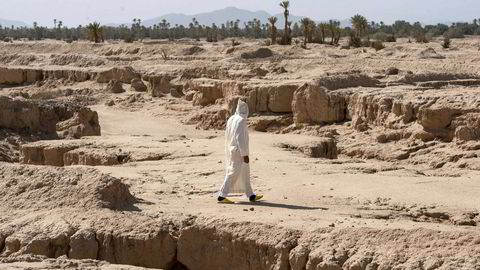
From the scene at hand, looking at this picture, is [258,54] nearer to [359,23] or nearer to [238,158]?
[359,23]

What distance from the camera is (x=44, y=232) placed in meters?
8.88

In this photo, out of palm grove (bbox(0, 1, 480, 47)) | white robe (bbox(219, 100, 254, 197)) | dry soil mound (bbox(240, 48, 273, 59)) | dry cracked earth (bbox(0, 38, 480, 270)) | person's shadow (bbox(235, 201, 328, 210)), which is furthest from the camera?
palm grove (bbox(0, 1, 480, 47))

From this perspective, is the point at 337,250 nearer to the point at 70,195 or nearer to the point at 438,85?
the point at 70,195

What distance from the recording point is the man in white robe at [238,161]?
34.2 feet

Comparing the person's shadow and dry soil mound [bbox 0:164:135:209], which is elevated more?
dry soil mound [bbox 0:164:135:209]

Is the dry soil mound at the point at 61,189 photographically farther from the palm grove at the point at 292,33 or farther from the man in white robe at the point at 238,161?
the palm grove at the point at 292,33

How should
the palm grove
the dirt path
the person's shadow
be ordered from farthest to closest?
the palm grove
the person's shadow
the dirt path

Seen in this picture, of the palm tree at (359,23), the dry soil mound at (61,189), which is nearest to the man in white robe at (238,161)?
the dry soil mound at (61,189)

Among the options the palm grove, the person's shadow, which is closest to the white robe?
the person's shadow

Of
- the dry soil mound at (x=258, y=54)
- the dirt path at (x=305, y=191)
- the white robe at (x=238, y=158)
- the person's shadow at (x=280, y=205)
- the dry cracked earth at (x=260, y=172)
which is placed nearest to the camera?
the dry cracked earth at (x=260, y=172)

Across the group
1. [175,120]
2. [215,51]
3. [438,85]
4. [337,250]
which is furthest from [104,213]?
[215,51]

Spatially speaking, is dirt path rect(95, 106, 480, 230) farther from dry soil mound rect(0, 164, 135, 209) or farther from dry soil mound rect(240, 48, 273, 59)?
dry soil mound rect(240, 48, 273, 59)

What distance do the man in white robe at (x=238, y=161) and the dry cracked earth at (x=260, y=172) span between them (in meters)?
0.32

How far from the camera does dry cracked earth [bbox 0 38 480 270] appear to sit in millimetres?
8414
